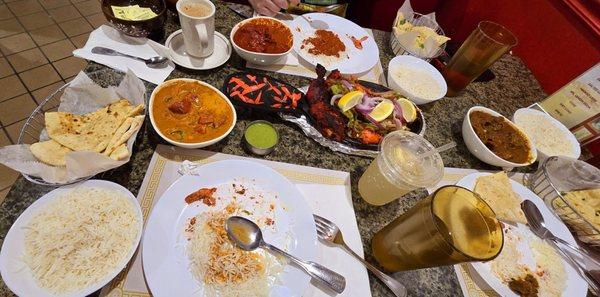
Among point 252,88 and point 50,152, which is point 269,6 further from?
point 50,152

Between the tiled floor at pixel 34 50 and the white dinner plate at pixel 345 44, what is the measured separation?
255cm

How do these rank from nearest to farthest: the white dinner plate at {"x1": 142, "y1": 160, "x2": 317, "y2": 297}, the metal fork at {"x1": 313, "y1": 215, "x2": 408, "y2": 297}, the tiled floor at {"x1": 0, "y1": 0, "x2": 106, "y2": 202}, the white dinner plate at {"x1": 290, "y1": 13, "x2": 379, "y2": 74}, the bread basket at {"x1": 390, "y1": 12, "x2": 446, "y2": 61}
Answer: the white dinner plate at {"x1": 142, "y1": 160, "x2": 317, "y2": 297} < the metal fork at {"x1": 313, "y1": 215, "x2": 408, "y2": 297} < the white dinner plate at {"x1": 290, "y1": 13, "x2": 379, "y2": 74} < the bread basket at {"x1": 390, "y1": 12, "x2": 446, "y2": 61} < the tiled floor at {"x1": 0, "y1": 0, "x2": 106, "y2": 202}

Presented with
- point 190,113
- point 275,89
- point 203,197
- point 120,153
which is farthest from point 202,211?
point 275,89

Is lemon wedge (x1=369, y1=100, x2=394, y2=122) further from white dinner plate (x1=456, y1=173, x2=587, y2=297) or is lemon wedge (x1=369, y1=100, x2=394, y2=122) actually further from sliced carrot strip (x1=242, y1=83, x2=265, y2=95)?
sliced carrot strip (x1=242, y1=83, x2=265, y2=95)

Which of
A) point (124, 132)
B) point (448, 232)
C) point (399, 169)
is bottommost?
point (124, 132)

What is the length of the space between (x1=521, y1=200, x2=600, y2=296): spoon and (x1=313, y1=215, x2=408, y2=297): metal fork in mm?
764

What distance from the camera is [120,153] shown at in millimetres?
1113

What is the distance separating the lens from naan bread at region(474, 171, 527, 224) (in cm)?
137

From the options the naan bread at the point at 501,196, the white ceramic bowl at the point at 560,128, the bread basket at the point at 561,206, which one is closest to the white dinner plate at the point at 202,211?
the naan bread at the point at 501,196

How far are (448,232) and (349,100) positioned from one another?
808 mm

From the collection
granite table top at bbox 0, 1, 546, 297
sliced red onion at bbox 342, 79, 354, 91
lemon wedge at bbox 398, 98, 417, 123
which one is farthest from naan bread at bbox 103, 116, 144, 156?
lemon wedge at bbox 398, 98, 417, 123

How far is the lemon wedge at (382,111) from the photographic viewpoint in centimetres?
152

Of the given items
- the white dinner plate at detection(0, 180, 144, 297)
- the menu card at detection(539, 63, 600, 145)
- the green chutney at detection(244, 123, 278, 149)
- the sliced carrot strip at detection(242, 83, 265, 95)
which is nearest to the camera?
the white dinner plate at detection(0, 180, 144, 297)

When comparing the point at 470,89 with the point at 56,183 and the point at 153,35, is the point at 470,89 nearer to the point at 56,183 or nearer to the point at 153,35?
the point at 153,35
